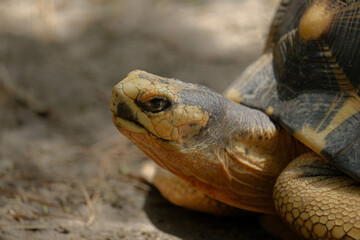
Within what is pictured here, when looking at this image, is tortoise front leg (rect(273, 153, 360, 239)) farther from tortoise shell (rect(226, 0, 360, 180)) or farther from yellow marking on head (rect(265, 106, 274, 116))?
yellow marking on head (rect(265, 106, 274, 116))


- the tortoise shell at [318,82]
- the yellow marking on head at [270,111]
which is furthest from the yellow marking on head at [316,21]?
the yellow marking on head at [270,111]

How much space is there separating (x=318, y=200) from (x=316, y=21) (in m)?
0.95

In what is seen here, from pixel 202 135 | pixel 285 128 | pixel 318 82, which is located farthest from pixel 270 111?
pixel 202 135

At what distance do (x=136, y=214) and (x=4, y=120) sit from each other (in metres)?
1.82

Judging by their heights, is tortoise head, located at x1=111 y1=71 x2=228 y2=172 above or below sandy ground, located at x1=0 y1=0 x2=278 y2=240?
above

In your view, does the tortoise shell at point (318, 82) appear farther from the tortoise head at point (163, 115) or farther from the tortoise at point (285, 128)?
the tortoise head at point (163, 115)

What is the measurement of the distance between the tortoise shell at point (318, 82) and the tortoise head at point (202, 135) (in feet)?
0.62

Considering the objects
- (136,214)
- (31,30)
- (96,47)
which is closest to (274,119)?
(136,214)

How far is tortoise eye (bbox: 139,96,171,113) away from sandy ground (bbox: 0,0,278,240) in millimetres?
821

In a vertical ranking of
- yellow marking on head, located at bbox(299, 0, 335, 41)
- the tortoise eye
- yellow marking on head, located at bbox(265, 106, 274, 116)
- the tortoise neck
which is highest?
yellow marking on head, located at bbox(299, 0, 335, 41)

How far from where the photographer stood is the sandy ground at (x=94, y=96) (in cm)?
276

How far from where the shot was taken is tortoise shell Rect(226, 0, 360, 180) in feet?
6.68

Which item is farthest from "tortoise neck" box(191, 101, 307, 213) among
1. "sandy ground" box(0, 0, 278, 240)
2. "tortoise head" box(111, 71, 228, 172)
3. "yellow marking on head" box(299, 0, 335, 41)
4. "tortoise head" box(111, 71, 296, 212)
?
"yellow marking on head" box(299, 0, 335, 41)

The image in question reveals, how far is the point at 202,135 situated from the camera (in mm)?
2256
